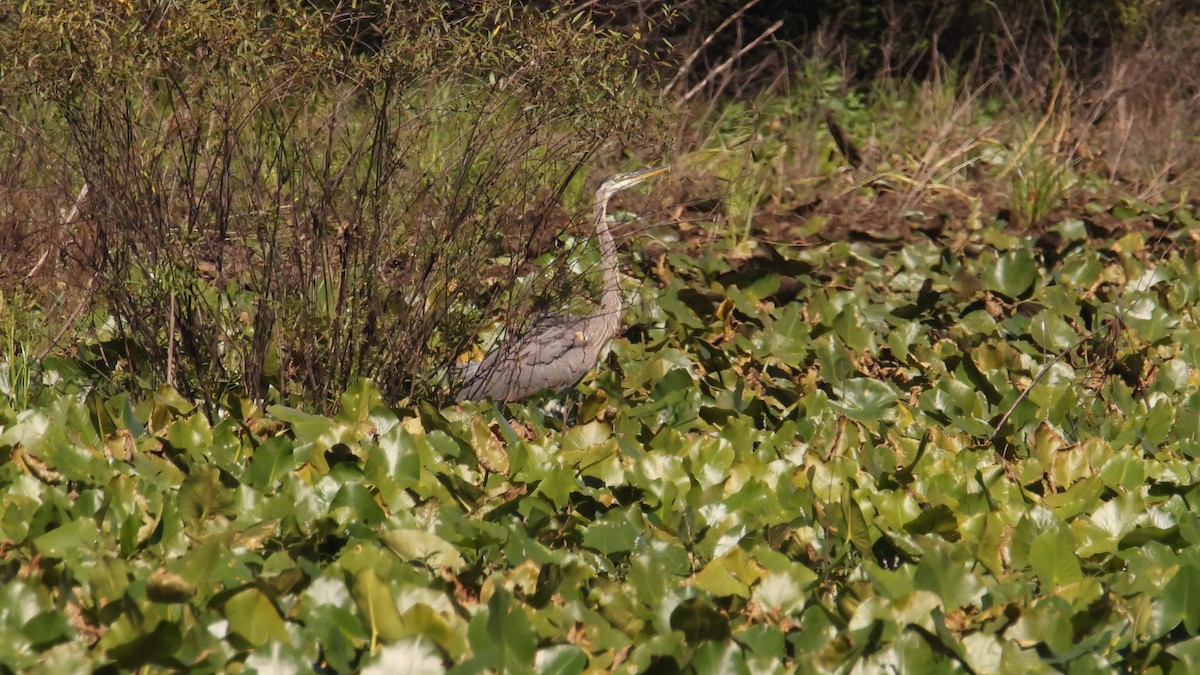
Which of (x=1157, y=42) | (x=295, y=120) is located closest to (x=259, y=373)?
(x=295, y=120)

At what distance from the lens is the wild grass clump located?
4215 mm

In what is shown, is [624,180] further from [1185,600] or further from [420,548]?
[1185,600]

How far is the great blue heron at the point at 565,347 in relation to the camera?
5.02 meters

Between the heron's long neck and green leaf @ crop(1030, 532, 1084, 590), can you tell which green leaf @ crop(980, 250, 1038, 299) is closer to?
the heron's long neck

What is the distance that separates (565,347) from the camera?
5.32 m

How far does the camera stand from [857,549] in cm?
352

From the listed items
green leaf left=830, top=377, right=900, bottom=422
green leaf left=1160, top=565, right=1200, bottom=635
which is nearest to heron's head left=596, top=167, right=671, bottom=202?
green leaf left=830, top=377, right=900, bottom=422

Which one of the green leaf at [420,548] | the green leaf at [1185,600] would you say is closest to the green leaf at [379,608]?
the green leaf at [420,548]

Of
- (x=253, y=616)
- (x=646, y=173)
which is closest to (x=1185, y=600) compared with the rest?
(x=253, y=616)

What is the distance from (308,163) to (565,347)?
1299 mm

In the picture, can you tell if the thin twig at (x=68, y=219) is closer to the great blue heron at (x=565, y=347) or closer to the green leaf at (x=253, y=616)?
the great blue heron at (x=565, y=347)

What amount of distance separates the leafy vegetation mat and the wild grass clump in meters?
0.27

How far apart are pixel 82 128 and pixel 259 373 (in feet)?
2.87

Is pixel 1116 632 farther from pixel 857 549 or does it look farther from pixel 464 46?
pixel 464 46
